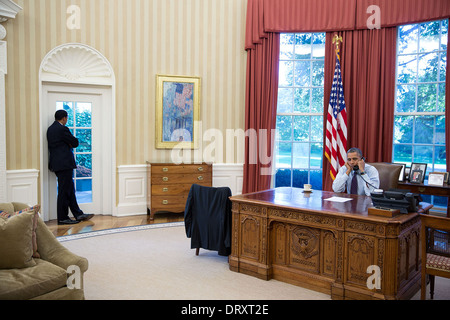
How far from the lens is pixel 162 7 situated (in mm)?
6500

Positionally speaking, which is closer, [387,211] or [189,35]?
[387,211]

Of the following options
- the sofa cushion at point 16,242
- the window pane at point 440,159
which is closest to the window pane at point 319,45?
the window pane at point 440,159

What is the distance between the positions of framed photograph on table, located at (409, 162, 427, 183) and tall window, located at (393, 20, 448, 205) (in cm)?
55

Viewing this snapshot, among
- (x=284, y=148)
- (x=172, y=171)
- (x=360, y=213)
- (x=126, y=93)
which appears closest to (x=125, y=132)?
(x=126, y=93)

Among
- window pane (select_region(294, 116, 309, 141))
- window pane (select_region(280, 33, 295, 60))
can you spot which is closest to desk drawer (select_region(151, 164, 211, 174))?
window pane (select_region(294, 116, 309, 141))

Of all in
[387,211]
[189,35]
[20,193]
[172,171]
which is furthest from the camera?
[189,35]

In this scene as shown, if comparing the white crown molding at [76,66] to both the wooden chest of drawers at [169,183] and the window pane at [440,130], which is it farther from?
the window pane at [440,130]

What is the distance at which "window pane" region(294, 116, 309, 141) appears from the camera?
6.77 metres

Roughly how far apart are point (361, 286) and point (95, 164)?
473cm

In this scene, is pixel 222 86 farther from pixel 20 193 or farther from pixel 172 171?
pixel 20 193

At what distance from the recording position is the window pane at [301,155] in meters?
6.79

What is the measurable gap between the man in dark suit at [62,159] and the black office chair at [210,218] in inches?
94.7

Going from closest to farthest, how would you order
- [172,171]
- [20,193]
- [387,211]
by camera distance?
[387,211], [20,193], [172,171]

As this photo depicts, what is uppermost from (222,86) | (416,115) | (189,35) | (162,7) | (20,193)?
(162,7)
